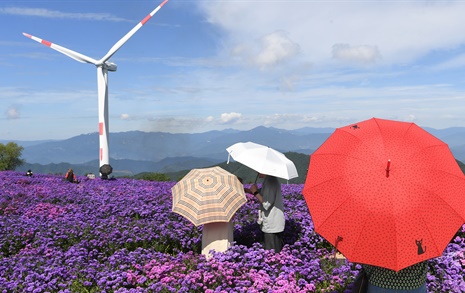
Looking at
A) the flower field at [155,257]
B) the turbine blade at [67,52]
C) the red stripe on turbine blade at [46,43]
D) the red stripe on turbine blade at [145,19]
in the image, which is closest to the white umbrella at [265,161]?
the flower field at [155,257]

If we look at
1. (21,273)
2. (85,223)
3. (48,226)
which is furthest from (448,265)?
(48,226)

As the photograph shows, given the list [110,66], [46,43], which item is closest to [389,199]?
[110,66]

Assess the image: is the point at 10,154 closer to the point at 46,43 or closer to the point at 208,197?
the point at 46,43

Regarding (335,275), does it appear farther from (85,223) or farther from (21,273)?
(85,223)

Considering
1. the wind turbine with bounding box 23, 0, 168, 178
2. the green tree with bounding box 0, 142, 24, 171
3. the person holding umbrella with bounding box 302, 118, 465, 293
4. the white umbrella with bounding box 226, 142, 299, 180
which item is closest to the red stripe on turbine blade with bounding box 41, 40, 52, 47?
the wind turbine with bounding box 23, 0, 168, 178

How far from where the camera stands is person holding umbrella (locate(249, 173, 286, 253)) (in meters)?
7.75

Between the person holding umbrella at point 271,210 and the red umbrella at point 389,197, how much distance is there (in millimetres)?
3545

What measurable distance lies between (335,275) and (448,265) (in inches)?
86.8

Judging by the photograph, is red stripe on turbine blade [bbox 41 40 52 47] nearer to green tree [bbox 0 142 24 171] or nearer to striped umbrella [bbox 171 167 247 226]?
striped umbrella [bbox 171 167 247 226]

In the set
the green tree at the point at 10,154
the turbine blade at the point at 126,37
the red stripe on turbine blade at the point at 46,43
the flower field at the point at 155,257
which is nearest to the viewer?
the flower field at the point at 155,257

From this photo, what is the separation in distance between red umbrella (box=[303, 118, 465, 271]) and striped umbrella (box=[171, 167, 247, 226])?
10.8ft

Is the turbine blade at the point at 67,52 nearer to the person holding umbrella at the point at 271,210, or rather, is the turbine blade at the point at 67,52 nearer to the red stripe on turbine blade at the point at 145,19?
the red stripe on turbine blade at the point at 145,19

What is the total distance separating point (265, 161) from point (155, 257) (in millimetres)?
3081

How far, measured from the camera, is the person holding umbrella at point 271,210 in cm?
775
